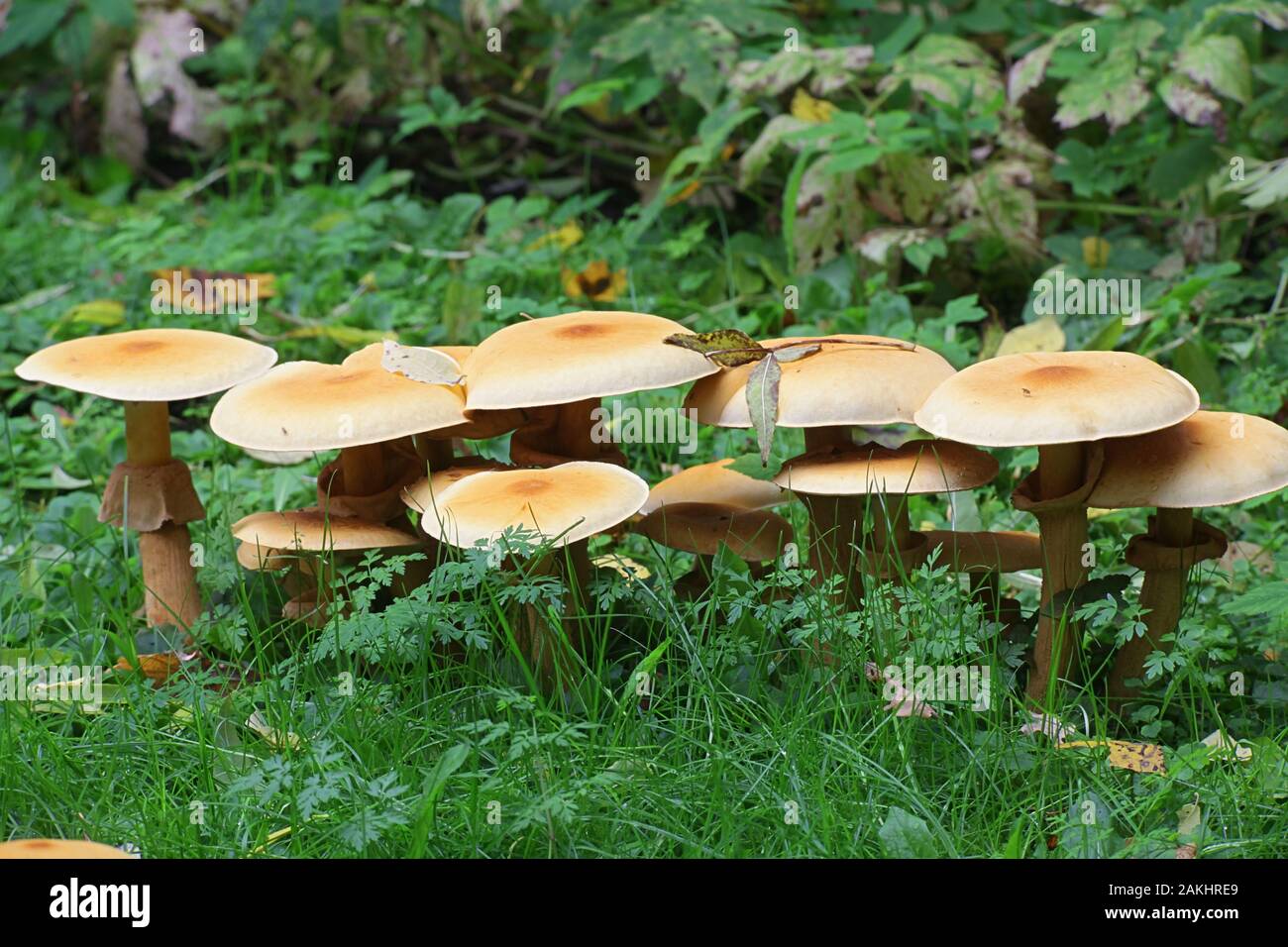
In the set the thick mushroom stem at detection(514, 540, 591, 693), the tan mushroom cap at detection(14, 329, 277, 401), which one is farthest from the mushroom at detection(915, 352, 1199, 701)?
the tan mushroom cap at detection(14, 329, 277, 401)

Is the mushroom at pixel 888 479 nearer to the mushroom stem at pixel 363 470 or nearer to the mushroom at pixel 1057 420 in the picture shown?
the mushroom at pixel 1057 420

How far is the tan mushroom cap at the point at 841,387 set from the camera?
105 inches

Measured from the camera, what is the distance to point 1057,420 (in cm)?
243

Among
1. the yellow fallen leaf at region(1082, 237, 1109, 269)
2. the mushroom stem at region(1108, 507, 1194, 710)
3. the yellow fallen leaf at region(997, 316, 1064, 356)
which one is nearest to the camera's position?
the mushroom stem at region(1108, 507, 1194, 710)

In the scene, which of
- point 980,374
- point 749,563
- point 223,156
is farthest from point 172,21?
point 980,374

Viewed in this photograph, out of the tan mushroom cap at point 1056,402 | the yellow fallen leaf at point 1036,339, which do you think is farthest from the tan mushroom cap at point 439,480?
the yellow fallen leaf at point 1036,339

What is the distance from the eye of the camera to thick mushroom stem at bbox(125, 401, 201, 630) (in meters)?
3.29

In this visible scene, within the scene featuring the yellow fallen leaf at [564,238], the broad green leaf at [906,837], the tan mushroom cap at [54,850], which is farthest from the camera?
the yellow fallen leaf at [564,238]

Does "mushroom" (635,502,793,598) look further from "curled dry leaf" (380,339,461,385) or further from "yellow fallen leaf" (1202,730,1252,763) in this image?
"yellow fallen leaf" (1202,730,1252,763)

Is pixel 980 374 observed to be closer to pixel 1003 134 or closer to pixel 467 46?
pixel 1003 134

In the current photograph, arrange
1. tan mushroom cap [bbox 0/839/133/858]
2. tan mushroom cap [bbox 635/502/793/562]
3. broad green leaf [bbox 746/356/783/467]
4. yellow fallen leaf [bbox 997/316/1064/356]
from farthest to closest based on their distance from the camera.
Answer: yellow fallen leaf [bbox 997/316/1064/356] → tan mushroom cap [bbox 635/502/793/562] → broad green leaf [bbox 746/356/783/467] → tan mushroom cap [bbox 0/839/133/858]

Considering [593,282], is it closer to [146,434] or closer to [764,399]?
[146,434]

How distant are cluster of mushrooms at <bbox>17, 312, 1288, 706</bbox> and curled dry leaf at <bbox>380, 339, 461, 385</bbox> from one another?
2 cm

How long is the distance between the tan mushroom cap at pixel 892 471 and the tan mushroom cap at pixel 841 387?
97mm
